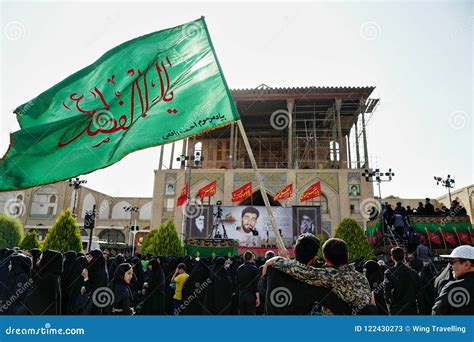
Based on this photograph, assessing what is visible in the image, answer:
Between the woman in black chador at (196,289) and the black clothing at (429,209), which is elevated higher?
the black clothing at (429,209)

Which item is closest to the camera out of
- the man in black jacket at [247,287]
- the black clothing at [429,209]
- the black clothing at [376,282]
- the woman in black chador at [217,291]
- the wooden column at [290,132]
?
the black clothing at [376,282]

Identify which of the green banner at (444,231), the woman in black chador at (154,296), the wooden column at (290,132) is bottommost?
the woman in black chador at (154,296)

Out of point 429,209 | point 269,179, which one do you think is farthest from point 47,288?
point 269,179

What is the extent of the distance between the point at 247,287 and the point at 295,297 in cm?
380

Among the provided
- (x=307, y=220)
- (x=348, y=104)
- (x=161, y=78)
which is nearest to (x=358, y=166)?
(x=348, y=104)

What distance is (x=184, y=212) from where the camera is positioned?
74.2 feet

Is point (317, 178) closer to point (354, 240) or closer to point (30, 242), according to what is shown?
point (354, 240)

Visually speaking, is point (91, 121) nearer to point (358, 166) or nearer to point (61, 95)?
point (61, 95)

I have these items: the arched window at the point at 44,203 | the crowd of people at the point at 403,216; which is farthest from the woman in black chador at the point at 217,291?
the arched window at the point at 44,203

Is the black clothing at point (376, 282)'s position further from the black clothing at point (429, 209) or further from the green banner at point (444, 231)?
the black clothing at point (429, 209)

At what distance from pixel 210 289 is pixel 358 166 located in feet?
68.0

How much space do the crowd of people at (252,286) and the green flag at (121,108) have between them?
3.71 feet

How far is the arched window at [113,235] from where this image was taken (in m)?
38.4

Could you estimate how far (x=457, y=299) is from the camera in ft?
7.68
